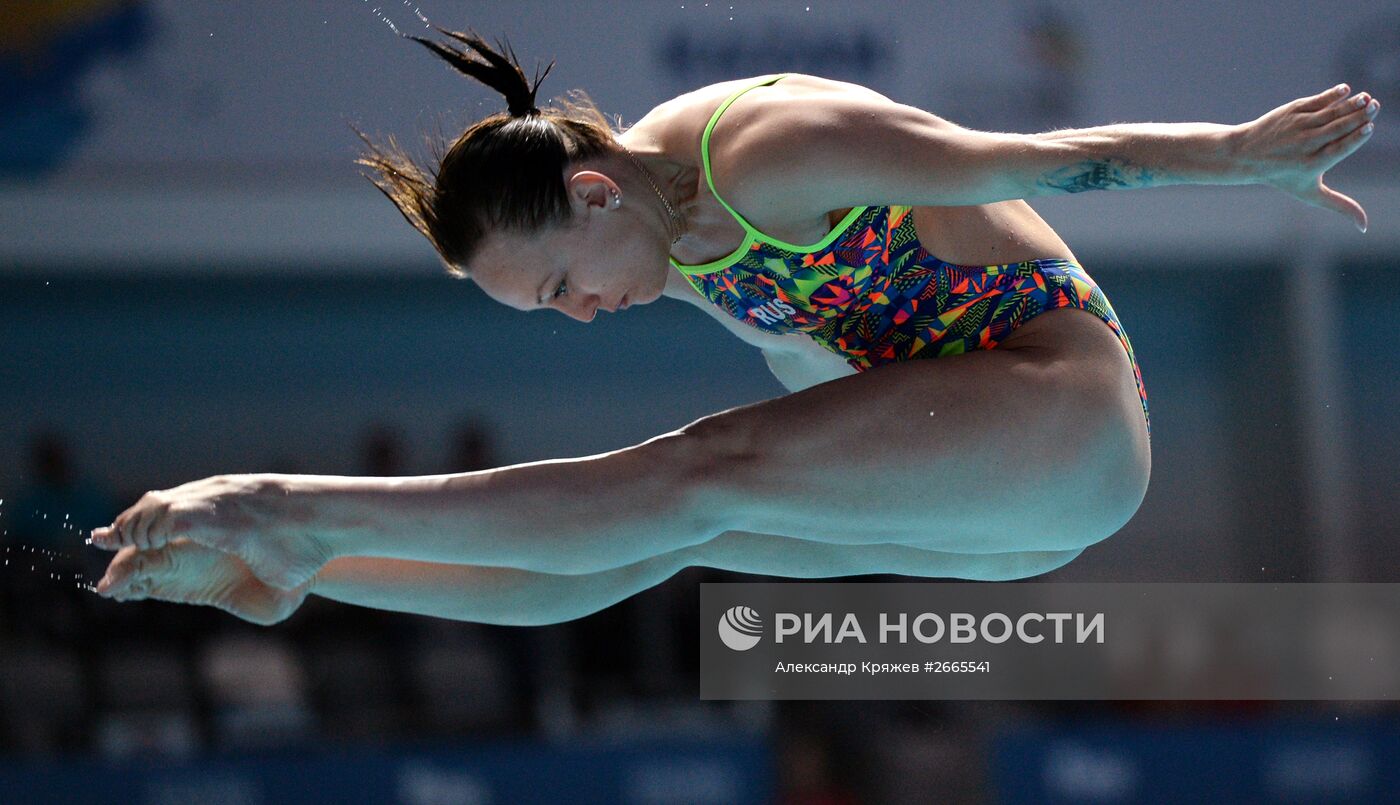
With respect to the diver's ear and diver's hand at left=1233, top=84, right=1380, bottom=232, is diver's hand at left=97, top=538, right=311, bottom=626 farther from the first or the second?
diver's hand at left=1233, top=84, right=1380, bottom=232

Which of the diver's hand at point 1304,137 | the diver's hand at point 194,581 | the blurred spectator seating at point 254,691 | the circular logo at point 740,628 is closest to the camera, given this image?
the diver's hand at point 1304,137

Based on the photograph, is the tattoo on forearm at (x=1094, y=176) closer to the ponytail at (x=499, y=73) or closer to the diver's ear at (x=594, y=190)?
the diver's ear at (x=594, y=190)

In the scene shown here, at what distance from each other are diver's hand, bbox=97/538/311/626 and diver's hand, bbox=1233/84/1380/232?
1401 mm

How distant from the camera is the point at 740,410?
1.87m

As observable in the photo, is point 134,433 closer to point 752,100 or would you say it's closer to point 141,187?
point 141,187

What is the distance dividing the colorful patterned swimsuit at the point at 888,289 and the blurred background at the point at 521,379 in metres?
1.93

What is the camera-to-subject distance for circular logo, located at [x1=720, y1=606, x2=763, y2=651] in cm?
452

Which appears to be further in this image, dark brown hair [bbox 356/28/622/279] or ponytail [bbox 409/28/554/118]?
ponytail [bbox 409/28/554/118]

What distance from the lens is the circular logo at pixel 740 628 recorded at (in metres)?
4.52

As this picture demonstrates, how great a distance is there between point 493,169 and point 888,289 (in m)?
0.64

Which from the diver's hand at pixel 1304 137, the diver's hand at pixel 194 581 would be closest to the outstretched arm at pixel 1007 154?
the diver's hand at pixel 1304 137

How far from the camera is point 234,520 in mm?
1780

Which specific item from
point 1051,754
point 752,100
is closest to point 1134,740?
point 1051,754

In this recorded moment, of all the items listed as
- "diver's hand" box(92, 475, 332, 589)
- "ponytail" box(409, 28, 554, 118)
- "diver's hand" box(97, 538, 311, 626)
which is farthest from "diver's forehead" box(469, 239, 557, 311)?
"diver's hand" box(97, 538, 311, 626)
